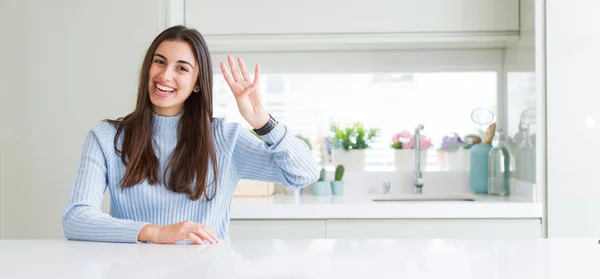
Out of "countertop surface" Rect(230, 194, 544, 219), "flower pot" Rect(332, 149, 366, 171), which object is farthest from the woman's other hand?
"flower pot" Rect(332, 149, 366, 171)

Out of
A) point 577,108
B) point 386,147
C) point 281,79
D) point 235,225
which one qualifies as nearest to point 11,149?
point 235,225

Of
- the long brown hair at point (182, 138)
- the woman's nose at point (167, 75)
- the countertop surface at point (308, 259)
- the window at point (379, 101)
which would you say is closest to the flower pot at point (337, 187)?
the window at point (379, 101)

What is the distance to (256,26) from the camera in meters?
2.90

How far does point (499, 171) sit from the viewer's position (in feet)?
10.0

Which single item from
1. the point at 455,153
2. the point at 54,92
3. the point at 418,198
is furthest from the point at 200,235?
the point at 455,153

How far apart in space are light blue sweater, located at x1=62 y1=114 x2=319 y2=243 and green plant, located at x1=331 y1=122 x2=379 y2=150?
1390 millimetres

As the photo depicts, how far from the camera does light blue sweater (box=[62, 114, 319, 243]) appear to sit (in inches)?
61.9

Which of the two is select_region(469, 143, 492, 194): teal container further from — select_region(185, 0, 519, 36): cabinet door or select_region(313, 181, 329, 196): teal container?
select_region(313, 181, 329, 196): teal container

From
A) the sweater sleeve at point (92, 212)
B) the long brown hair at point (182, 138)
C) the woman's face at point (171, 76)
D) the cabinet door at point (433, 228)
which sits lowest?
the cabinet door at point (433, 228)

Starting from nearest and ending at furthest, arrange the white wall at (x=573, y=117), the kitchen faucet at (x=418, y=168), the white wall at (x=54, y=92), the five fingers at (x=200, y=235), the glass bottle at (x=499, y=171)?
the five fingers at (x=200, y=235) < the white wall at (x=573, y=117) < the white wall at (x=54, y=92) < the glass bottle at (x=499, y=171) < the kitchen faucet at (x=418, y=168)

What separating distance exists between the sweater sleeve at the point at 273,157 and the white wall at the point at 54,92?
102cm

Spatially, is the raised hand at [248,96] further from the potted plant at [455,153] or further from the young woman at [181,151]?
the potted plant at [455,153]

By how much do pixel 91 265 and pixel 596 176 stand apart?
206 cm

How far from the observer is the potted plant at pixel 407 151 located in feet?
10.8
